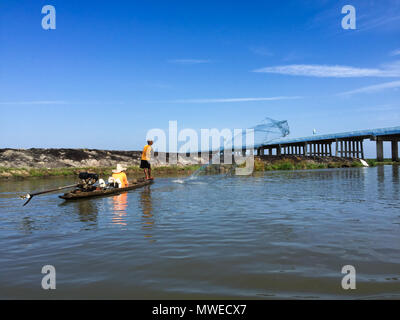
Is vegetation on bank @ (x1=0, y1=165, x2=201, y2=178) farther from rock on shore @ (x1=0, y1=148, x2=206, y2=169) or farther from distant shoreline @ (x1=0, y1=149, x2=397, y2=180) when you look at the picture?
rock on shore @ (x1=0, y1=148, x2=206, y2=169)

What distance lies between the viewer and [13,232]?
724 centimetres

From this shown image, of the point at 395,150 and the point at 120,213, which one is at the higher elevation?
the point at 395,150

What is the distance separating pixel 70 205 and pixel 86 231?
481 cm

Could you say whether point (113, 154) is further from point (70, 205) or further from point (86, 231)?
point (86, 231)

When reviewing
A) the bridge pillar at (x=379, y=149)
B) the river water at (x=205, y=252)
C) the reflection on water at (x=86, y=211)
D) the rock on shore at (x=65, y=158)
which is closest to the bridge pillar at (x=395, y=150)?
the bridge pillar at (x=379, y=149)

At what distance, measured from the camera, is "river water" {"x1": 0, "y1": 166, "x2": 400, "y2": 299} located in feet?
12.6

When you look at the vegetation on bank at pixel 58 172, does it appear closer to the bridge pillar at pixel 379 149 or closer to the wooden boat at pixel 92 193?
the wooden boat at pixel 92 193

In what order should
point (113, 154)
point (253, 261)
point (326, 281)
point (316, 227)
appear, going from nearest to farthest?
1. point (326, 281)
2. point (253, 261)
3. point (316, 227)
4. point (113, 154)

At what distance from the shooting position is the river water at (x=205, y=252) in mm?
3846

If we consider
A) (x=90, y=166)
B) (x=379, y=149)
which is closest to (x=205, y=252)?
(x=90, y=166)

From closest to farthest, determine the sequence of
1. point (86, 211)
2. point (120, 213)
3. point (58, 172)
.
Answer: point (120, 213) → point (86, 211) → point (58, 172)

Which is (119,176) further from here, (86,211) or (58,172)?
(58,172)

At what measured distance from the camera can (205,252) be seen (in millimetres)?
5320

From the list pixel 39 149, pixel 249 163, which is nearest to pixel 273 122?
pixel 249 163
